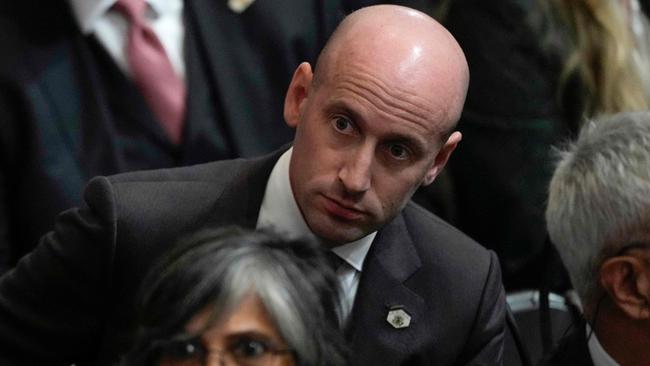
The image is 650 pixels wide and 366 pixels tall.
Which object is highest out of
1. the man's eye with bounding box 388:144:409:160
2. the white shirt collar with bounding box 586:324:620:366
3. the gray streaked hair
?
the man's eye with bounding box 388:144:409:160

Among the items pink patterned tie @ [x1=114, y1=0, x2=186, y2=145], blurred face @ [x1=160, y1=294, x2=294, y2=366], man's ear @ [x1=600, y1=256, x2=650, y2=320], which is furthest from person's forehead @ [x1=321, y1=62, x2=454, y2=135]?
pink patterned tie @ [x1=114, y1=0, x2=186, y2=145]

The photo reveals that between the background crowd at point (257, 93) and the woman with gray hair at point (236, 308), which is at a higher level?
the woman with gray hair at point (236, 308)

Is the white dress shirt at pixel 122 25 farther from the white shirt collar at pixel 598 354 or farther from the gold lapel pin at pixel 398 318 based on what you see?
the white shirt collar at pixel 598 354

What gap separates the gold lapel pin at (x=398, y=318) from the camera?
2.19m

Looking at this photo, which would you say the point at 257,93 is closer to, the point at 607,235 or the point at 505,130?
the point at 505,130

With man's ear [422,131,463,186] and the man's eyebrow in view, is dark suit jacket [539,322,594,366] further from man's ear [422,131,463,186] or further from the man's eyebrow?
the man's eyebrow

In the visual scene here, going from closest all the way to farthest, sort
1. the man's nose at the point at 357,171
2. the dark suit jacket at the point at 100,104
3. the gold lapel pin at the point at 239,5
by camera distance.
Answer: the man's nose at the point at 357,171
the dark suit jacket at the point at 100,104
the gold lapel pin at the point at 239,5

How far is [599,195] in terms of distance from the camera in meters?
2.16

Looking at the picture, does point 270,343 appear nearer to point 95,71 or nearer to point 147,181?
point 147,181

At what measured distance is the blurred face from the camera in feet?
5.36

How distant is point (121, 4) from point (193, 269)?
1.04 m

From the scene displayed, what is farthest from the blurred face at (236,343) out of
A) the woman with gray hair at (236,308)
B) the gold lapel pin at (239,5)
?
the gold lapel pin at (239,5)

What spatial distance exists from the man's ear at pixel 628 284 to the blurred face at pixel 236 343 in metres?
0.66

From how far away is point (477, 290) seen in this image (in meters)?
2.28
